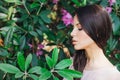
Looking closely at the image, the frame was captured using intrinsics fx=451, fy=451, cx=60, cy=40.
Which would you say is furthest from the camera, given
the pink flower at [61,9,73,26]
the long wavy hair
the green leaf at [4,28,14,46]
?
the pink flower at [61,9,73,26]

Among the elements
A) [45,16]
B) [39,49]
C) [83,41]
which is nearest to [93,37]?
[83,41]

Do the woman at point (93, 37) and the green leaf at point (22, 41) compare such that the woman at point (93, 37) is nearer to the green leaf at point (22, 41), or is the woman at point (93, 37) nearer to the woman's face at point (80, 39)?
the woman's face at point (80, 39)

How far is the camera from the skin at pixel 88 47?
6.29 feet

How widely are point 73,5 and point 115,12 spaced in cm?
23

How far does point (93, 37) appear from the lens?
1.92 metres

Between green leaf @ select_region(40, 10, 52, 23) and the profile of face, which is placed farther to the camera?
green leaf @ select_region(40, 10, 52, 23)

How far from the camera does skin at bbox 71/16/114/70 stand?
1916mm

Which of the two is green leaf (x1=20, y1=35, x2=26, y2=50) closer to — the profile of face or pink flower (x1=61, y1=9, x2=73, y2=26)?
pink flower (x1=61, y1=9, x2=73, y2=26)

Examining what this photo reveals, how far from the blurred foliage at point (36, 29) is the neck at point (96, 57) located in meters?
0.23

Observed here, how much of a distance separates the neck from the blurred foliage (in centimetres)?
23

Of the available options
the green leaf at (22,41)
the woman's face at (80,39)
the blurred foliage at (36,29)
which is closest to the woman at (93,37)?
the woman's face at (80,39)

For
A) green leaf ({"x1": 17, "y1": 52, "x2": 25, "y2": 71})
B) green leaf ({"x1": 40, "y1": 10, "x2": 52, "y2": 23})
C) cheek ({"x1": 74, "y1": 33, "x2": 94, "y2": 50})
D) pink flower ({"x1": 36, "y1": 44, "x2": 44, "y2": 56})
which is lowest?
pink flower ({"x1": 36, "y1": 44, "x2": 44, "y2": 56})

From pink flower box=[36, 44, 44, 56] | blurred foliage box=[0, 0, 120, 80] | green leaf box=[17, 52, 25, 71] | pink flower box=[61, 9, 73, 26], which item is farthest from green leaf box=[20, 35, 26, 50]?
green leaf box=[17, 52, 25, 71]

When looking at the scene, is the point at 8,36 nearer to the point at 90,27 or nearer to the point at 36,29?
the point at 36,29
